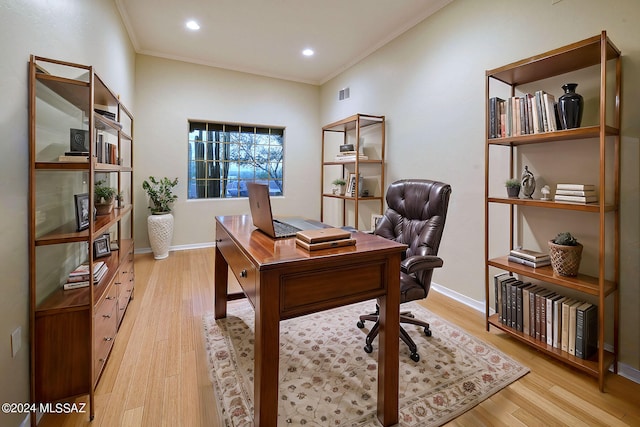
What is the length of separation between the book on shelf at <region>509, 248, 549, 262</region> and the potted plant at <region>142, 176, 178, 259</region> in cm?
408

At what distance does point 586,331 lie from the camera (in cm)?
182

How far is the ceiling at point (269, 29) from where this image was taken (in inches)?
123

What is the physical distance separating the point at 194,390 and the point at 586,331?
2317 mm

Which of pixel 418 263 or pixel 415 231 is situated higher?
pixel 415 231

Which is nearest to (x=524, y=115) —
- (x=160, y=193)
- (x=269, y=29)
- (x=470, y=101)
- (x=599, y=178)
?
→ (x=599, y=178)

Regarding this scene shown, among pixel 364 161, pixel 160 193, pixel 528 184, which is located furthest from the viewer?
pixel 160 193

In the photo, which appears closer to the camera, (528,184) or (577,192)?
(577,192)

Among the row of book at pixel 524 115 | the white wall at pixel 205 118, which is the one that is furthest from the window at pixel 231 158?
the row of book at pixel 524 115

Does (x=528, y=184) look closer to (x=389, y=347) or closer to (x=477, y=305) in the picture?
(x=477, y=305)

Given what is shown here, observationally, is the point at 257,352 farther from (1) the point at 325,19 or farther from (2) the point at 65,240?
(1) the point at 325,19

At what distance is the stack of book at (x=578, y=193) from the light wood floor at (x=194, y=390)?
41.7 inches

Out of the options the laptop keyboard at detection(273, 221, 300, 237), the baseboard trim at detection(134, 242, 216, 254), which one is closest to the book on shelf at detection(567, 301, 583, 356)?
the laptop keyboard at detection(273, 221, 300, 237)

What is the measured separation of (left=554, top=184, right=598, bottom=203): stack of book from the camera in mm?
1838

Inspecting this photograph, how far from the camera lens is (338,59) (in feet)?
14.8
